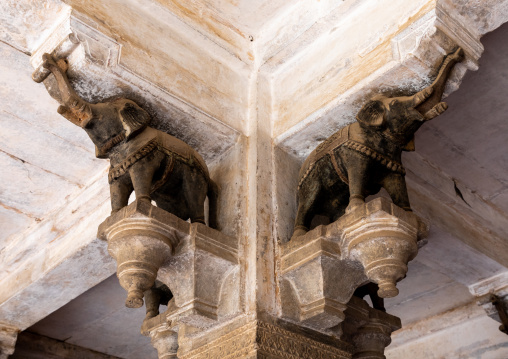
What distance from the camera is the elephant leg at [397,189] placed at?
145 inches

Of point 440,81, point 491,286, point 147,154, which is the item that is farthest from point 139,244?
point 491,286

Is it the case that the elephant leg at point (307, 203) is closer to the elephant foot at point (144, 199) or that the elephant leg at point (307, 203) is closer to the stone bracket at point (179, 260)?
the stone bracket at point (179, 260)

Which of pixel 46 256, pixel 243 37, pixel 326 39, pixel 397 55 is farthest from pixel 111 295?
pixel 397 55

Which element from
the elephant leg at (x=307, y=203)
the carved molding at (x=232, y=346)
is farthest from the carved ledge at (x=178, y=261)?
the elephant leg at (x=307, y=203)

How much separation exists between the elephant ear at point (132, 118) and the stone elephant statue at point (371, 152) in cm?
104

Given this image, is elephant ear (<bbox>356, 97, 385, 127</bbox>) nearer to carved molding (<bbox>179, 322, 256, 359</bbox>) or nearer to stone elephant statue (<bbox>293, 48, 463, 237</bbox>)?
stone elephant statue (<bbox>293, 48, 463, 237</bbox>)

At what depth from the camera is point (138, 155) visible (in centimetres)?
370

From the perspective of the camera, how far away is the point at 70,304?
657 centimetres

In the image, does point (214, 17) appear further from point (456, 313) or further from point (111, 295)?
point (456, 313)

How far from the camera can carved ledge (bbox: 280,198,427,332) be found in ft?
11.0

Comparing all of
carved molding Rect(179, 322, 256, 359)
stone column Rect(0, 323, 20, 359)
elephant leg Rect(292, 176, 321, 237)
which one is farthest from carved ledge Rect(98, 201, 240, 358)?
stone column Rect(0, 323, 20, 359)

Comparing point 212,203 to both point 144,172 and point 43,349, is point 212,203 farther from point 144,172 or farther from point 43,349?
point 43,349

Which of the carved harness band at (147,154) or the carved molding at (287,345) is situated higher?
the carved harness band at (147,154)

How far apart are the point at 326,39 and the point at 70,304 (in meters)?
3.89
